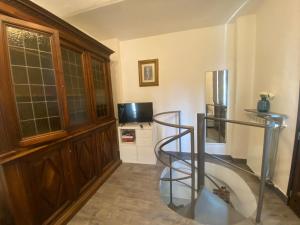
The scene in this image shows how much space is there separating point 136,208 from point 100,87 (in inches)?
74.8

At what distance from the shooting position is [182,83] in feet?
9.83

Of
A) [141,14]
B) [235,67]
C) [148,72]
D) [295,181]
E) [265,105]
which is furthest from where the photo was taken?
[148,72]

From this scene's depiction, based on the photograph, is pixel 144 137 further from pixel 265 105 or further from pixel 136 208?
pixel 265 105

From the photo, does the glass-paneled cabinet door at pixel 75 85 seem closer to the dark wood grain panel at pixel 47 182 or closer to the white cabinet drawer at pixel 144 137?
the dark wood grain panel at pixel 47 182

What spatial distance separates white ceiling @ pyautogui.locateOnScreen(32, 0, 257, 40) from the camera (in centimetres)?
197

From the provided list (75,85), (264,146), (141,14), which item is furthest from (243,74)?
(75,85)

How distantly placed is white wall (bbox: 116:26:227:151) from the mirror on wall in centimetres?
11

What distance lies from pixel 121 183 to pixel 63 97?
5.10ft

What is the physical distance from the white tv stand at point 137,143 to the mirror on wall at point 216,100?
1.25 meters

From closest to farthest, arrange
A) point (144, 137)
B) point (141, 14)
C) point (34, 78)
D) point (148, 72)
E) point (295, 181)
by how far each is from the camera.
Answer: point (34, 78)
point (295, 181)
point (141, 14)
point (144, 137)
point (148, 72)

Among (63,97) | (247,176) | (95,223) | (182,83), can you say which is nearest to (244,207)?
(247,176)

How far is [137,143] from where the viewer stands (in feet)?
9.36

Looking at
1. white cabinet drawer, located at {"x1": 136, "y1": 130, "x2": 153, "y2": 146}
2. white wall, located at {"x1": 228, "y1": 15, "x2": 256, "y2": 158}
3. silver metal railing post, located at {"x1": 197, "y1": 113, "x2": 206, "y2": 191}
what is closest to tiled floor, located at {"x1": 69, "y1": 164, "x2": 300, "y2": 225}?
silver metal railing post, located at {"x1": 197, "y1": 113, "x2": 206, "y2": 191}

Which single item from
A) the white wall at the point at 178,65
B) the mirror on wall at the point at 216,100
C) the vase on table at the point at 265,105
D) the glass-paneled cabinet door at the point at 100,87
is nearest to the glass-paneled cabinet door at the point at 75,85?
the glass-paneled cabinet door at the point at 100,87
